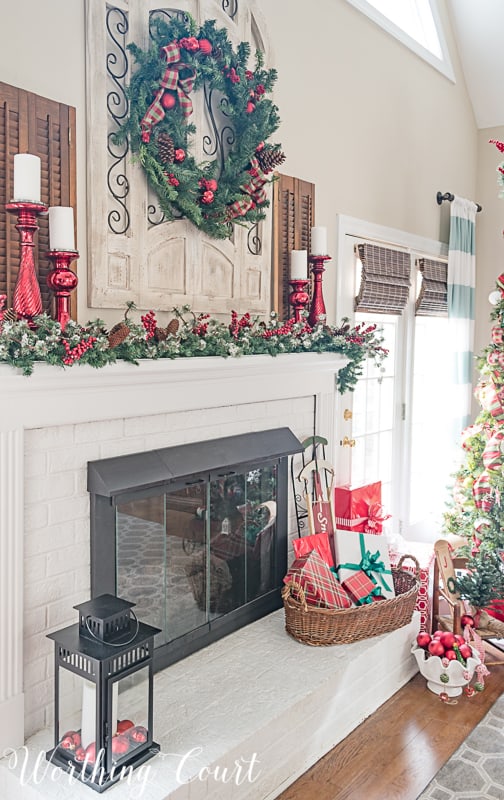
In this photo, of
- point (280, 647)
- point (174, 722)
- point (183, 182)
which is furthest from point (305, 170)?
point (174, 722)

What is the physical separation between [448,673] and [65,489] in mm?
1780

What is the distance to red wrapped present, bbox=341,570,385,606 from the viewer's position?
116 inches

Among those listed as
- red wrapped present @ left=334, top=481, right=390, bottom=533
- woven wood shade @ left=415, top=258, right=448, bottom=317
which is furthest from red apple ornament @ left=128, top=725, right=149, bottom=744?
woven wood shade @ left=415, top=258, right=448, bottom=317

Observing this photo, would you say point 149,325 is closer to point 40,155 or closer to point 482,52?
point 40,155

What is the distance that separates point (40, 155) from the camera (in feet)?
7.19

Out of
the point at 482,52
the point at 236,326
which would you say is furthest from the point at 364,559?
the point at 482,52

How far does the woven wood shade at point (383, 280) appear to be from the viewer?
3.86 m

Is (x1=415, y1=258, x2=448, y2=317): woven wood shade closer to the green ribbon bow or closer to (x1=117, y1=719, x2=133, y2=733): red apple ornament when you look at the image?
the green ribbon bow

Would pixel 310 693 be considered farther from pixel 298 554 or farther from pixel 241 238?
pixel 241 238

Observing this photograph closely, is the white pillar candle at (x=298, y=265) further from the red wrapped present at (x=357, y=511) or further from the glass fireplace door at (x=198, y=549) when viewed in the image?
the red wrapped present at (x=357, y=511)

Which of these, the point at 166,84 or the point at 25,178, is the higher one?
the point at 166,84

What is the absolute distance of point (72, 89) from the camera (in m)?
2.29

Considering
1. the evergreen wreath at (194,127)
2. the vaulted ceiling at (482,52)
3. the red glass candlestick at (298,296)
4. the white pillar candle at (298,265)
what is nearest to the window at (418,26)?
the vaulted ceiling at (482,52)

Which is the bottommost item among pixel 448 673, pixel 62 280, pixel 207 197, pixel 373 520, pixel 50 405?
pixel 448 673
